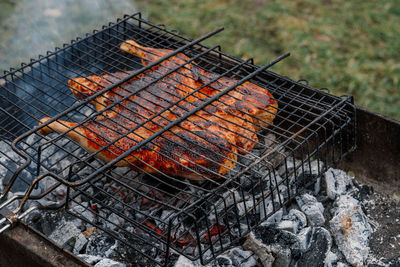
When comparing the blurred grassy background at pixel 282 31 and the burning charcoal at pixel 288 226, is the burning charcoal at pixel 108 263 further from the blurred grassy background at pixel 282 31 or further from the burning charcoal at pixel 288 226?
the blurred grassy background at pixel 282 31

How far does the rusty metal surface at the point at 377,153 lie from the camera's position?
3299mm

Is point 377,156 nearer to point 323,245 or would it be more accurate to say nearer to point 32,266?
point 323,245

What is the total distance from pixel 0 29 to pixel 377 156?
459cm

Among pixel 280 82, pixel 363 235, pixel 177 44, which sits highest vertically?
pixel 177 44

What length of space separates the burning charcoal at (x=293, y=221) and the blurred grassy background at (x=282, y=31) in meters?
2.57

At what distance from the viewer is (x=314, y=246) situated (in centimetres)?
285

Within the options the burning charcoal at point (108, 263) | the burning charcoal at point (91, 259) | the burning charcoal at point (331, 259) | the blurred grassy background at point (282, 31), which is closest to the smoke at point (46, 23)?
the blurred grassy background at point (282, 31)

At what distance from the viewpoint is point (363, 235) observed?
10.00ft

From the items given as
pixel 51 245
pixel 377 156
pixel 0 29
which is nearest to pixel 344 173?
pixel 377 156

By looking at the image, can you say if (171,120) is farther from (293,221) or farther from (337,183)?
(337,183)

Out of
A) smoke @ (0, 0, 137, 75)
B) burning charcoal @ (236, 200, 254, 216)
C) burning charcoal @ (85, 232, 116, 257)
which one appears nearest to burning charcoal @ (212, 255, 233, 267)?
burning charcoal @ (236, 200, 254, 216)

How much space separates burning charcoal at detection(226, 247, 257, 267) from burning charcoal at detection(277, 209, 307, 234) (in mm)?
256

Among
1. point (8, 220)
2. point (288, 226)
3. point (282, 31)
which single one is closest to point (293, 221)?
point (288, 226)

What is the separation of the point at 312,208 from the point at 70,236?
59.1 inches
